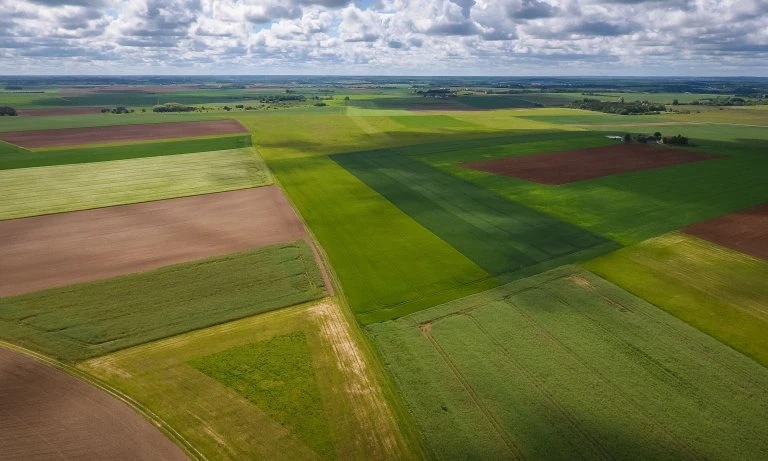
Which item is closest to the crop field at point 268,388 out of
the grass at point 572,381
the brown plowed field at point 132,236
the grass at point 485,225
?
the grass at point 572,381

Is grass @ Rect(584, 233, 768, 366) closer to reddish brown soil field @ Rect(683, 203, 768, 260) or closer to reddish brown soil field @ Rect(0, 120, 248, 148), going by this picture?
reddish brown soil field @ Rect(683, 203, 768, 260)

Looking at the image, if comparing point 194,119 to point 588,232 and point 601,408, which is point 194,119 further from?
point 601,408

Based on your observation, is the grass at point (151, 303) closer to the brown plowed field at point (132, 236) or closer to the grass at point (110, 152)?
the brown plowed field at point (132, 236)

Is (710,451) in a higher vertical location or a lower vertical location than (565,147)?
lower

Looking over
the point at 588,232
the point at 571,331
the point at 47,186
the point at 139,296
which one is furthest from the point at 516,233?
the point at 47,186

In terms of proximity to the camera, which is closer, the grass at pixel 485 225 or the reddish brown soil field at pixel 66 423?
the reddish brown soil field at pixel 66 423

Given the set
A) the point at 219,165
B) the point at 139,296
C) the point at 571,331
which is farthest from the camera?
the point at 219,165

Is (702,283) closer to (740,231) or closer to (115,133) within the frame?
(740,231)
